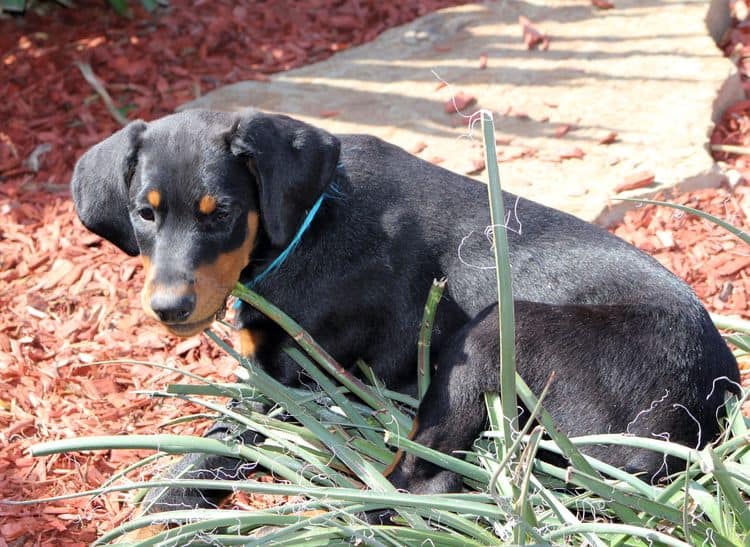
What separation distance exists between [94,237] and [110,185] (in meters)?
1.83

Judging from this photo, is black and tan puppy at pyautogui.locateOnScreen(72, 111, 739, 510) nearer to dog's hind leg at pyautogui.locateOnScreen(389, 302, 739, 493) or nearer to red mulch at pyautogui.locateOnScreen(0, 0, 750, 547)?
dog's hind leg at pyautogui.locateOnScreen(389, 302, 739, 493)

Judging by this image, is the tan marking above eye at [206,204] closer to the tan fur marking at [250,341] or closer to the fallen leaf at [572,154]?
the tan fur marking at [250,341]

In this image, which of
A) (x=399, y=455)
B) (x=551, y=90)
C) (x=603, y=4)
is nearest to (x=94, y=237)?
(x=399, y=455)

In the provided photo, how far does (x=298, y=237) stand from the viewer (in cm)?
361

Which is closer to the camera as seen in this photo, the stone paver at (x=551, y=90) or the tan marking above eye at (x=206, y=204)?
the tan marking above eye at (x=206, y=204)

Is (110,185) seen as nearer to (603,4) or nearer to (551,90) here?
(551,90)

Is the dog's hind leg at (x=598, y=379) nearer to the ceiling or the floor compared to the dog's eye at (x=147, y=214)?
nearer to the floor

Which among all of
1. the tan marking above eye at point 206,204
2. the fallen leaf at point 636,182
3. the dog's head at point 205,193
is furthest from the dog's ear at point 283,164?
the fallen leaf at point 636,182

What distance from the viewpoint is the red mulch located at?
13.1 ft

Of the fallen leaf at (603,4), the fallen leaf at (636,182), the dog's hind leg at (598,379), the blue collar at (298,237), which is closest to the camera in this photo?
the dog's hind leg at (598,379)

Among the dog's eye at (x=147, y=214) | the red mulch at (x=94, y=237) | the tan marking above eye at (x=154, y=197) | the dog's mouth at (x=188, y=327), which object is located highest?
the tan marking above eye at (x=154, y=197)

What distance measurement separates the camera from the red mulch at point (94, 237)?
158 inches

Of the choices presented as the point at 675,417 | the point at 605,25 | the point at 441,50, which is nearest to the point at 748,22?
the point at 605,25

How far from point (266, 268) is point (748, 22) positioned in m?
4.97
